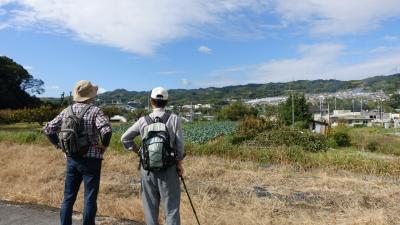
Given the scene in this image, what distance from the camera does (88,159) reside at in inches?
160

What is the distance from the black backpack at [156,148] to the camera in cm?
374

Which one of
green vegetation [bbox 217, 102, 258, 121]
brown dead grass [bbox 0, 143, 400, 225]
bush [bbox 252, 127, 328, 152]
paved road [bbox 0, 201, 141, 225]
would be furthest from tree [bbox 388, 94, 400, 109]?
paved road [bbox 0, 201, 141, 225]

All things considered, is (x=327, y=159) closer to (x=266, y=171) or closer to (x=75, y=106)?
(x=266, y=171)

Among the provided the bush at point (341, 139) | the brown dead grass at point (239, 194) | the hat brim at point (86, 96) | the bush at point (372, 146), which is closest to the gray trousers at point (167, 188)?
the hat brim at point (86, 96)

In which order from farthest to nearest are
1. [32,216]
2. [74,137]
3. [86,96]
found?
[32,216]
[86,96]
[74,137]

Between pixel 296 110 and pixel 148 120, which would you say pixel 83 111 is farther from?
pixel 296 110

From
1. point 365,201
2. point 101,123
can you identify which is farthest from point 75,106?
point 365,201

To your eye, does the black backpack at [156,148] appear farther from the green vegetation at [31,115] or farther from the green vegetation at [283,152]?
the green vegetation at [31,115]

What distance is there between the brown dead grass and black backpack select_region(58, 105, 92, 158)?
5.12 ft

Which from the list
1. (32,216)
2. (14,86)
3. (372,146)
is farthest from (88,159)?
(14,86)

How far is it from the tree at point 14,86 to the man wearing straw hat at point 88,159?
198ft

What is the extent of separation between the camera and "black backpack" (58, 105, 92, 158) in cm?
397

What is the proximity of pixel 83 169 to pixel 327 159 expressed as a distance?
11.2m

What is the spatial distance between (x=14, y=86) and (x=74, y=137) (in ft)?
212
